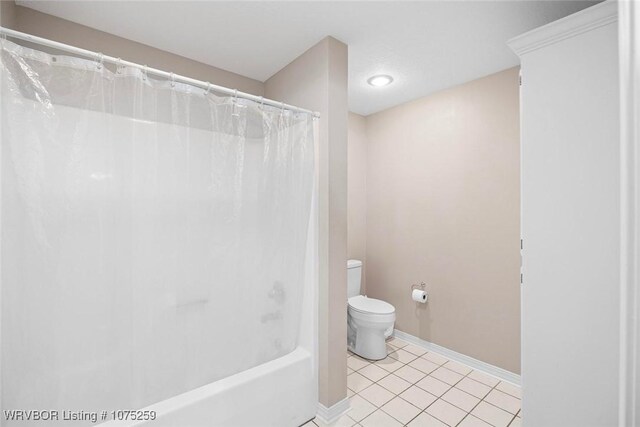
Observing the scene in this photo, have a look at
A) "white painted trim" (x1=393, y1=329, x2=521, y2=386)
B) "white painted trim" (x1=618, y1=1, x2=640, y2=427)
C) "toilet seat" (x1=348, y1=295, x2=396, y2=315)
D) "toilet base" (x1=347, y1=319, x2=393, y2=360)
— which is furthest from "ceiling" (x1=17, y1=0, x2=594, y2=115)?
"white painted trim" (x1=393, y1=329, x2=521, y2=386)

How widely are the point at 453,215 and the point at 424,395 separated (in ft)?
4.76

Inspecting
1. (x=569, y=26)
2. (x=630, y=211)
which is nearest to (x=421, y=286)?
(x=569, y=26)

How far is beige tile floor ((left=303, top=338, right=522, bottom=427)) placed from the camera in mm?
1753

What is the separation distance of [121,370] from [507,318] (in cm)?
254

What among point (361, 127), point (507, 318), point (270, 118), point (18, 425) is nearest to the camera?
point (18, 425)

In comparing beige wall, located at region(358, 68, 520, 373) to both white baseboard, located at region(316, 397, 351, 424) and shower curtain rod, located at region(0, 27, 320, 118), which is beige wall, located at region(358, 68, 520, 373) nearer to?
white baseboard, located at region(316, 397, 351, 424)

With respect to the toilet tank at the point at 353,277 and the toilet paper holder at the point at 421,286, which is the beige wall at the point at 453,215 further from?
the toilet tank at the point at 353,277

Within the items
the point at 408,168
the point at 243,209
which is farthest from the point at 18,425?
the point at 408,168

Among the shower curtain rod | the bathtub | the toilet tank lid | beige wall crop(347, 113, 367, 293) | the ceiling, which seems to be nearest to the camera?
the shower curtain rod

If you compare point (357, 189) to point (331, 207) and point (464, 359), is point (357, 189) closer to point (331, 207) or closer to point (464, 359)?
point (331, 207)

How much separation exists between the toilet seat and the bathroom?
1.0 inches

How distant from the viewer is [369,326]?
2.44 meters

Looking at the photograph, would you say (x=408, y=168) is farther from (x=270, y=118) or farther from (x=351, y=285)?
(x=270, y=118)

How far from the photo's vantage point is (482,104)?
7.56ft
